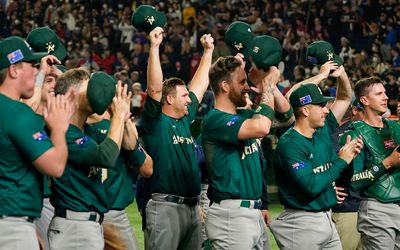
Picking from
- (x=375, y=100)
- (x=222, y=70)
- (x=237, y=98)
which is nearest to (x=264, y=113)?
(x=237, y=98)

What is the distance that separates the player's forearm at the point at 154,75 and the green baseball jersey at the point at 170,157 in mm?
307

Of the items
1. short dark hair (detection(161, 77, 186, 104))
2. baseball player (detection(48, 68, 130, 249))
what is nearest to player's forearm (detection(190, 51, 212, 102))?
short dark hair (detection(161, 77, 186, 104))

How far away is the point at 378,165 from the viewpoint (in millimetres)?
8500

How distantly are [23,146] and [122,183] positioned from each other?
1.53 metres

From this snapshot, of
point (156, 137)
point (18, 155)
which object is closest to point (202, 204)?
point (156, 137)

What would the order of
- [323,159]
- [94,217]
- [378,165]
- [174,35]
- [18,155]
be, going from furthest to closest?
1. [174,35]
2. [378,165]
3. [323,159]
4. [94,217]
5. [18,155]

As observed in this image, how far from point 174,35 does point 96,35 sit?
248cm

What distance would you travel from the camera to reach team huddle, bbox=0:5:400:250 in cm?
591

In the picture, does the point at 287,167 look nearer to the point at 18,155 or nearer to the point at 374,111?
the point at 374,111

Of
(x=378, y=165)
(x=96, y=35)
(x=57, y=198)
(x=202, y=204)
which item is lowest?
(x=96, y=35)

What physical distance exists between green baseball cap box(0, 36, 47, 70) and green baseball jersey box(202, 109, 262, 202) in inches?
70.8

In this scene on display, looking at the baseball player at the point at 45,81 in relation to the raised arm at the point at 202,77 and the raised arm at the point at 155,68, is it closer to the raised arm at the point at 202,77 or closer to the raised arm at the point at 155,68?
the raised arm at the point at 155,68

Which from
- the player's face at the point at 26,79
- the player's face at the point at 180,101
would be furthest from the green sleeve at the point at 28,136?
the player's face at the point at 180,101

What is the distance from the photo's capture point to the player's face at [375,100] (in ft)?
28.9
